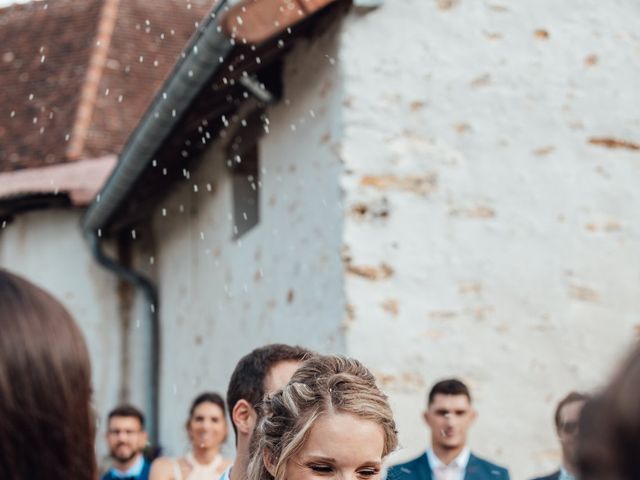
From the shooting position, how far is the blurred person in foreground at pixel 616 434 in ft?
3.26

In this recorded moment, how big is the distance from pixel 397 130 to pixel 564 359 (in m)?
1.75

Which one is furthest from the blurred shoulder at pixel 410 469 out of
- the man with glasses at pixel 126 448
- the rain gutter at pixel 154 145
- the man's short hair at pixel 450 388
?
the rain gutter at pixel 154 145

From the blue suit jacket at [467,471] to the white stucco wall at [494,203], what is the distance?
41.5 inches

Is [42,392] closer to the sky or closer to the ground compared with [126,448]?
closer to the ground

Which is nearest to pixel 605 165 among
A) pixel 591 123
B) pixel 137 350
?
pixel 591 123

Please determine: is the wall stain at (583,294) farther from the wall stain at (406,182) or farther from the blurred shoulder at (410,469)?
the blurred shoulder at (410,469)

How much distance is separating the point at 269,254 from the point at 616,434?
7.43 meters

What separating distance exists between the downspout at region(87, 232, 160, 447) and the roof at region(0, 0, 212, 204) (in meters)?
0.78

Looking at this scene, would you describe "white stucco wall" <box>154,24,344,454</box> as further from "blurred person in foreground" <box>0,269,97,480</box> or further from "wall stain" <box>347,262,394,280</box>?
"blurred person in foreground" <box>0,269,97,480</box>

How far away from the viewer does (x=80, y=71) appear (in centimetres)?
1616

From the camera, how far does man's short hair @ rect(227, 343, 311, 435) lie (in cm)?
347

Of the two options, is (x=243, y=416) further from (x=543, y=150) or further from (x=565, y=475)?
(x=543, y=150)

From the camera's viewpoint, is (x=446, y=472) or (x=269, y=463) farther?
(x=446, y=472)

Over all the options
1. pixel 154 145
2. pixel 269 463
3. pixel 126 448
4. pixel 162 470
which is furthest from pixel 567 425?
pixel 154 145
